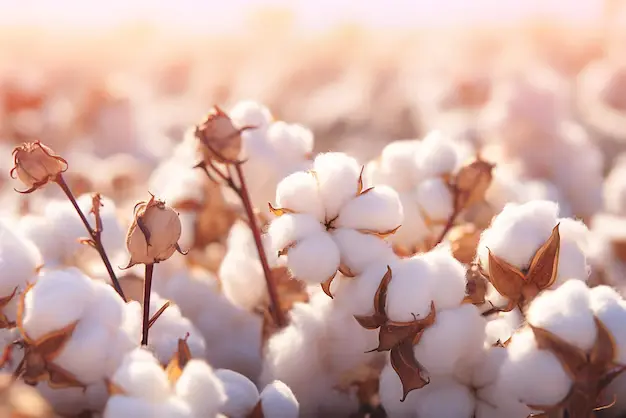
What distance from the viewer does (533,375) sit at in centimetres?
40

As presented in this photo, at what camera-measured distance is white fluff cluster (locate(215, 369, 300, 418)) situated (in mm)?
446

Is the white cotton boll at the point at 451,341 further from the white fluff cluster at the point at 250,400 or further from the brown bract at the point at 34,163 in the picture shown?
the brown bract at the point at 34,163

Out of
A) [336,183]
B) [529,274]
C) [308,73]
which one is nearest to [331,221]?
[336,183]

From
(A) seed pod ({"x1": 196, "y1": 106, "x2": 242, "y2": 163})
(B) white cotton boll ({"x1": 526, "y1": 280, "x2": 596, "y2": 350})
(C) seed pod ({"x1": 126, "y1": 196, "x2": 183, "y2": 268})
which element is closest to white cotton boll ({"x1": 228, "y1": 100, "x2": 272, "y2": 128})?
(A) seed pod ({"x1": 196, "y1": 106, "x2": 242, "y2": 163})

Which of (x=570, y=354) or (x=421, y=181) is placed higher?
(x=421, y=181)

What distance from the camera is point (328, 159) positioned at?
1.64 feet

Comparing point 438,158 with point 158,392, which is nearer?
point 158,392

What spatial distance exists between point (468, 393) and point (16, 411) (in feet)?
0.83

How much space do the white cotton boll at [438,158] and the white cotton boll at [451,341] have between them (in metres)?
0.19

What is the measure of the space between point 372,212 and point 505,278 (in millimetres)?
89

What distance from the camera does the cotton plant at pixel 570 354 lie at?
393 mm

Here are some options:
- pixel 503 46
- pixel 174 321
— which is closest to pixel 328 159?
pixel 174 321

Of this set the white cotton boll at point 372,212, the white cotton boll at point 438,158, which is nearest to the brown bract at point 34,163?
the white cotton boll at point 372,212

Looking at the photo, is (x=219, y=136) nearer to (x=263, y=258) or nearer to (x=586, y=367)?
(x=263, y=258)
